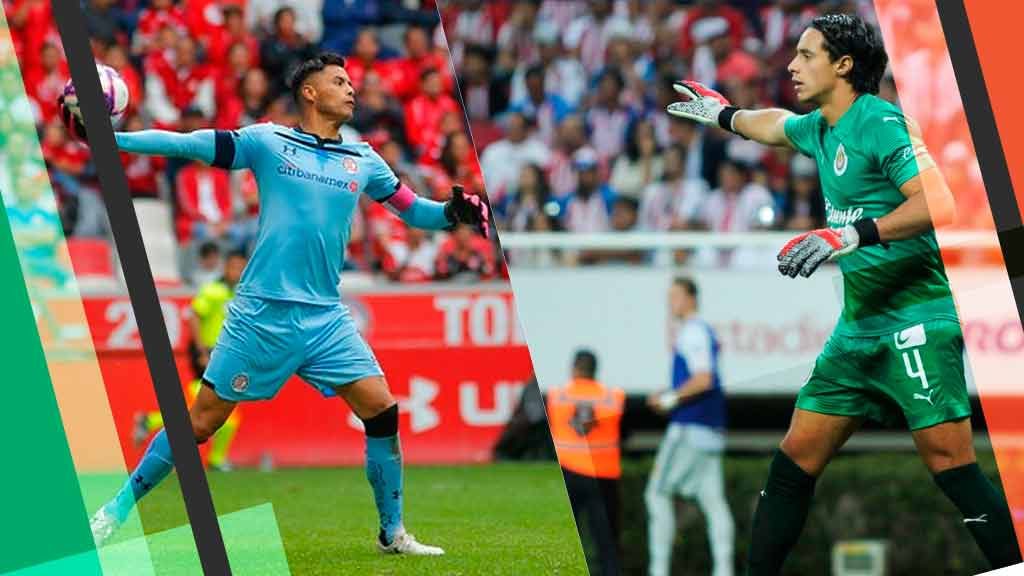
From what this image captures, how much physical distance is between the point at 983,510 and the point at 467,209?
3.56 ft

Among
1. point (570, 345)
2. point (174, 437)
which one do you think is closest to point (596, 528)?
point (174, 437)

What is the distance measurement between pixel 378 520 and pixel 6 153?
3.61 feet

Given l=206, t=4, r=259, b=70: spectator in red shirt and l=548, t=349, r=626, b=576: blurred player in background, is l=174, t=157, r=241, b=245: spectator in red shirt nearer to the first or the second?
l=206, t=4, r=259, b=70: spectator in red shirt

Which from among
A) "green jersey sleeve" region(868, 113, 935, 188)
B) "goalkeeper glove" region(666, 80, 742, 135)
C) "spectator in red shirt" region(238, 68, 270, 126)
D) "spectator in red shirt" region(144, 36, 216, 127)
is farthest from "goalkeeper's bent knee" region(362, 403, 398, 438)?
"spectator in red shirt" region(144, 36, 216, 127)

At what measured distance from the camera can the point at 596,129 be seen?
7.08 m

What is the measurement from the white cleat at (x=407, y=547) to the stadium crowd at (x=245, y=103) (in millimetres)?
1741

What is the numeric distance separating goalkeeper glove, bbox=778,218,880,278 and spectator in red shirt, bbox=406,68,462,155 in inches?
102

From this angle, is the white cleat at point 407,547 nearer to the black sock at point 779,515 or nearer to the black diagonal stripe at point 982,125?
the black sock at point 779,515

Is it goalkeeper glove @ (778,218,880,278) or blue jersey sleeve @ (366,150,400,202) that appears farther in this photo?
blue jersey sleeve @ (366,150,400,202)

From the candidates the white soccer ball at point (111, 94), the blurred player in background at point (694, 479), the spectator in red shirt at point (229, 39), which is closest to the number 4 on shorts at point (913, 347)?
the blurred player in background at point (694, 479)

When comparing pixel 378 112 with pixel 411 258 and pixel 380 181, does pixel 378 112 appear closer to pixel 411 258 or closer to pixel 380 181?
pixel 411 258

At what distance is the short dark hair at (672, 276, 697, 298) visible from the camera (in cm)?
516

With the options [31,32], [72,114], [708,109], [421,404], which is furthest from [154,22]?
[72,114]

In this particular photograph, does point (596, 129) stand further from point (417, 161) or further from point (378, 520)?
point (378, 520)
